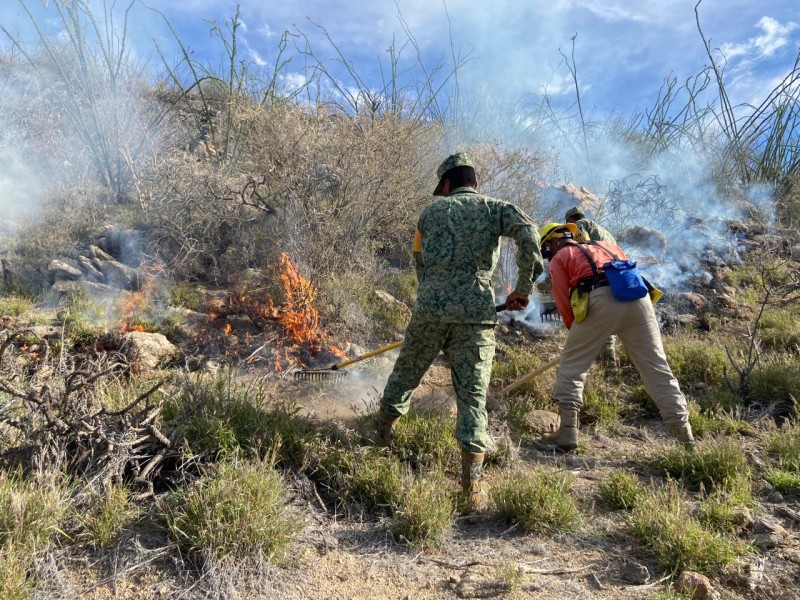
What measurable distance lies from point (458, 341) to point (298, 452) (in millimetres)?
1186

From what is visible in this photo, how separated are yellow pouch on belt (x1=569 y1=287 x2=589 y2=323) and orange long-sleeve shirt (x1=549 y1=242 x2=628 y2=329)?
9 centimetres

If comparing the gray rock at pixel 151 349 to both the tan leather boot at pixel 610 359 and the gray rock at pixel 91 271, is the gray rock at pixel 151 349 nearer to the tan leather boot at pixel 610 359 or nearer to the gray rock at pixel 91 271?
the gray rock at pixel 91 271

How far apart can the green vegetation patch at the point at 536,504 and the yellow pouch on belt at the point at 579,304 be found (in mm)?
1242

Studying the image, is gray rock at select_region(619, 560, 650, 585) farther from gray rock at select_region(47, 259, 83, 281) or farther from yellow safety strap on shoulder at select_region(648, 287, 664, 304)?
gray rock at select_region(47, 259, 83, 281)

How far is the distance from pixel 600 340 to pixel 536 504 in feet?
4.96

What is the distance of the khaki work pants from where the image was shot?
3676 millimetres

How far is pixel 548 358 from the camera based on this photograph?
5.67 meters

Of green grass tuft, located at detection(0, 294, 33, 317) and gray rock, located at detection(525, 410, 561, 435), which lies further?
green grass tuft, located at detection(0, 294, 33, 317)

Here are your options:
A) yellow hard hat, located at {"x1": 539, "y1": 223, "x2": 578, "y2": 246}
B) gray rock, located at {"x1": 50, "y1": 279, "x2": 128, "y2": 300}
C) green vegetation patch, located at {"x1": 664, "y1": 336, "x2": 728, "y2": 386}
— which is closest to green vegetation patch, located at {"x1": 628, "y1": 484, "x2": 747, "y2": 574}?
yellow hard hat, located at {"x1": 539, "y1": 223, "x2": 578, "y2": 246}

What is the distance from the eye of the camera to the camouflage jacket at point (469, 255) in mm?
3164

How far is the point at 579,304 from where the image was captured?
12.3 feet

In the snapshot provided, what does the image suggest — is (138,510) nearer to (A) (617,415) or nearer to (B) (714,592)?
(B) (714,592)

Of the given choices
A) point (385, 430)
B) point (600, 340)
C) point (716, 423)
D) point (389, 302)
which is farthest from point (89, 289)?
point (716, 423)

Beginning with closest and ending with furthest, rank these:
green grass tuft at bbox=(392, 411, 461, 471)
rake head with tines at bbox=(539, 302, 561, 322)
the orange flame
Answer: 1. green grass tuft at bbox=(392, 411, 461, 471)
2. the orange flame
3. rake head with tines at bbox=(539, 302, 561, 322)
